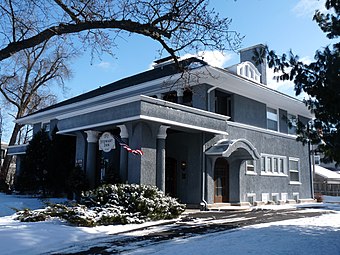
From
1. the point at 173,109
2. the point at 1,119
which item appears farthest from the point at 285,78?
the point at 1,119

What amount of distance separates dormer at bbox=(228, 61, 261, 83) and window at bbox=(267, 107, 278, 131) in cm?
209

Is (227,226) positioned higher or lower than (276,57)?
lower

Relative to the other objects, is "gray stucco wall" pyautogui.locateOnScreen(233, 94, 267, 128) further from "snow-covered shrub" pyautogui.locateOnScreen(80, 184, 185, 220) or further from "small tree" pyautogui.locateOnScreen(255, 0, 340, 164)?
"small tree" pyautogui.locateOnScreen(255, 0, 340, 164)

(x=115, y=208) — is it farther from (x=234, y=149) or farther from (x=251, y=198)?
(x=251, y=198)

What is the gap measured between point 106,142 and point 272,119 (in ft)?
36.5

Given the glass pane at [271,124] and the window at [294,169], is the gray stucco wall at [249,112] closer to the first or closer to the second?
the glass pane at [271,124]

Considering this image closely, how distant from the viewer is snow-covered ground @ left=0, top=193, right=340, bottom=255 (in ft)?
24.1

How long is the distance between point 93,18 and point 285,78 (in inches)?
174

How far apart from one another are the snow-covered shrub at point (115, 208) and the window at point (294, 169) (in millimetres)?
12124

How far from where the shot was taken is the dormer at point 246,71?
1983 cm

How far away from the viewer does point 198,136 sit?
55.7 ft

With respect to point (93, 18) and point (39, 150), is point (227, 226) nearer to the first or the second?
point (93, 18)

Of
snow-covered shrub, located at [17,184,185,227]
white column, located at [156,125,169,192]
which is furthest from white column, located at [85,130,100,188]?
snow-covered shrub, located at [17,184,185,227]

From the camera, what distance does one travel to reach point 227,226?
1105 cm
